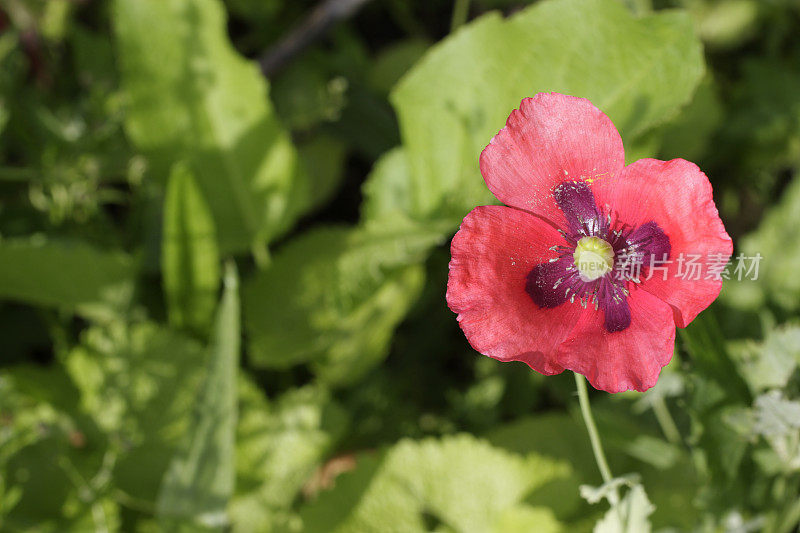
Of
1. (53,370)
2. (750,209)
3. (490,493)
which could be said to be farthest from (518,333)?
(750,209)

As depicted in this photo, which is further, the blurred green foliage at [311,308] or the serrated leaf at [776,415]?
the blurred green foliage at [311,308]

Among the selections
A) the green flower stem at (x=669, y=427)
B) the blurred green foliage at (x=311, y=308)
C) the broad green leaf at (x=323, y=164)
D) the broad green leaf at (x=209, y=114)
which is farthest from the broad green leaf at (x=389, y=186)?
the green flower stem at (x=669, y=427)

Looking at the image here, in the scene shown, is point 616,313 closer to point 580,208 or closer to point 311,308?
point 580,208

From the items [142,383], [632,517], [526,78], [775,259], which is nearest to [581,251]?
[632,517]

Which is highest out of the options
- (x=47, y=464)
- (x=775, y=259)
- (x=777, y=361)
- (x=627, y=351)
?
(x=627, y=351)

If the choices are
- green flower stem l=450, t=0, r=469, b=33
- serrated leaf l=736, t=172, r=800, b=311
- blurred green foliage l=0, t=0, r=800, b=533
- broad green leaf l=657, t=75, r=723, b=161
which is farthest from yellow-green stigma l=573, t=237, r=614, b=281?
green flower stem l=450, t=0, r=469, b=33

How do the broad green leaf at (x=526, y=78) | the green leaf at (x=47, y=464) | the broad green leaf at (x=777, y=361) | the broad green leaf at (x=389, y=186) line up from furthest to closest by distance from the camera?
the broad green leaf at (x=389, y=186) → the green leaf at (x=47, y=464) → the broad green leaf at (x=526, y=78) → the broad green leaf at (x=777, y=361)

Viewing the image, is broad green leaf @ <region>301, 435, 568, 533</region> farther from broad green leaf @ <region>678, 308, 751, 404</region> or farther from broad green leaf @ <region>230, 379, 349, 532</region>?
broad green leaf @ <region>678, 308, 751, 404</region>

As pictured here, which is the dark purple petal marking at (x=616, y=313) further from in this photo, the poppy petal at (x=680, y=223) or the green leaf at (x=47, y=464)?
the green leaf at (x=47, y=464)
